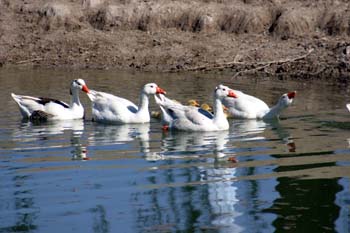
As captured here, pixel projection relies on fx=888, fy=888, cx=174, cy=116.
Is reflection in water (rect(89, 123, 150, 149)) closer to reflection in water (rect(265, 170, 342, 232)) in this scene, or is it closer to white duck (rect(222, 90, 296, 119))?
white duck (rect(222, 90, 296, 119))

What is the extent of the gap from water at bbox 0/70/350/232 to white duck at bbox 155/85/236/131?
28 cm

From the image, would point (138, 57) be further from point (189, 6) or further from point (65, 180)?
point (65, 180)

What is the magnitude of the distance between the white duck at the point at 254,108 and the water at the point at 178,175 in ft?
0.78

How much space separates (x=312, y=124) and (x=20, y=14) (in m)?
15.6

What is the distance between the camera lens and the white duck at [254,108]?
57.7 ft

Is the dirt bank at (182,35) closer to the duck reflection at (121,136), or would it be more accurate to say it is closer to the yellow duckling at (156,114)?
the yellow duckling at (156,114)

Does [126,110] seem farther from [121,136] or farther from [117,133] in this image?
[121,136]

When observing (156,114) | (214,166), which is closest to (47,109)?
(156,114)

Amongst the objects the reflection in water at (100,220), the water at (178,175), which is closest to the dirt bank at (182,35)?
the water at (178,175)

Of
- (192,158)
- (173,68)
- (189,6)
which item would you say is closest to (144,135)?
(192,158)

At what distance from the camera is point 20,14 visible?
29.8 m

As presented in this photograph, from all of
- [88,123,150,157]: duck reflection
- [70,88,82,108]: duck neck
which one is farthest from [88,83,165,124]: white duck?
[70,88,82,108]: duck neck

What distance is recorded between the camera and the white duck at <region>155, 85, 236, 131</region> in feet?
53.2

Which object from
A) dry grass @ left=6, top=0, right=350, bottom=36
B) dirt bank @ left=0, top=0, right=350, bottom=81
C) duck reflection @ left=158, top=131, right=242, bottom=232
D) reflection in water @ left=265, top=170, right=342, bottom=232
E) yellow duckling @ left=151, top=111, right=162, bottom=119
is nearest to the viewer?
reflection in water @ left=265, top=170, right=342, bottom=232
